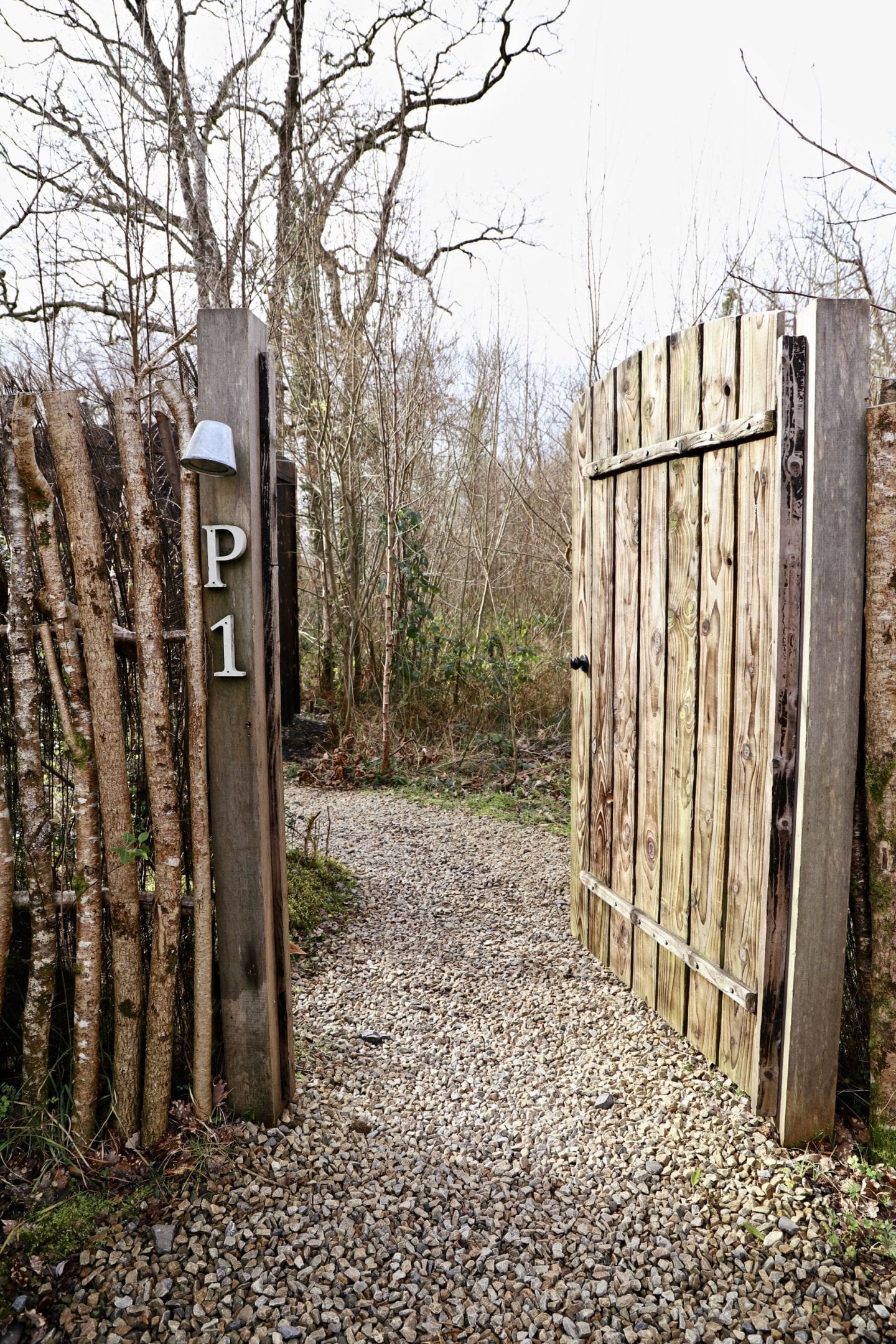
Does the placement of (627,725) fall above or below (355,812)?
above

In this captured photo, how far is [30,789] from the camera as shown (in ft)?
5.86

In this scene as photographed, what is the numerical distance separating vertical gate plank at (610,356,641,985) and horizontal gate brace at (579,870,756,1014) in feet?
0.15

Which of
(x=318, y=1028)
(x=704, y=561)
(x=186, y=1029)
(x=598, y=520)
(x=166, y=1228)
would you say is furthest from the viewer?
Result: (x=598, y=520)

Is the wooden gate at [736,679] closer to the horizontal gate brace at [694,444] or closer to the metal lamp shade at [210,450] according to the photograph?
the horizontal gate brace at [694,444]

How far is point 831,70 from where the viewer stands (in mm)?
2873

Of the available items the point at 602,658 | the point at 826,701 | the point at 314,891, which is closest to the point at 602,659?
the point at 602,658

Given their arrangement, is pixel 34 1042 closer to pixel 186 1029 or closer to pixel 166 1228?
pixel 186 1029

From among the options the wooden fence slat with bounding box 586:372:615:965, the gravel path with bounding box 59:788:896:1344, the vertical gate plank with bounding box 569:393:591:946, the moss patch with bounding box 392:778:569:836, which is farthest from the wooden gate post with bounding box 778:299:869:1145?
the moss patch with bounding box 392:778:569:836

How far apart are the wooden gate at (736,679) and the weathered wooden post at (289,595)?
→ 3.60 m

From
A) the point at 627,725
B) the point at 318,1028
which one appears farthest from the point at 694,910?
the point at 318,1028

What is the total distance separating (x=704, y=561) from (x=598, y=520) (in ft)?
2.45

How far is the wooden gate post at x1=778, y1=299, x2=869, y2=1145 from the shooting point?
1.81 meters

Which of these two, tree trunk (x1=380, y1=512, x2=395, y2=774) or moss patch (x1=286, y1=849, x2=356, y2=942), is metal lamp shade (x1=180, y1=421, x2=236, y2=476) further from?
tree trunk (x1=380, y1=512, x2=395, y2=774)

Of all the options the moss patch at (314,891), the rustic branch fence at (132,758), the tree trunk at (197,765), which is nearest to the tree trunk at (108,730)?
the rustic branch fence at (132,758)
